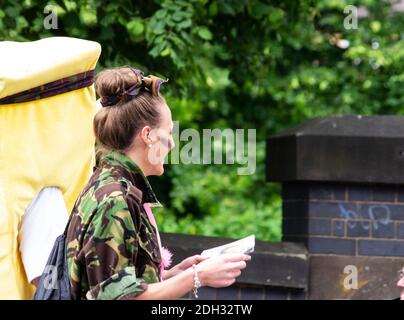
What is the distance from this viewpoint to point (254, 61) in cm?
786

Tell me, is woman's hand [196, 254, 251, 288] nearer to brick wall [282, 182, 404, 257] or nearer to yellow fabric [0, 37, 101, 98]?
yellow fabric [0, 37, 101, 98]

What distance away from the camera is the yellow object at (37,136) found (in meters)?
3.66

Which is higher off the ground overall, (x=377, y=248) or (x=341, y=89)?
(x=341, y=89)

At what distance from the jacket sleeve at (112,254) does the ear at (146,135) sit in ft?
0.95

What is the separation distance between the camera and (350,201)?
245 inches

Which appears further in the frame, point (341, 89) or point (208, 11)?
point (341, 89)

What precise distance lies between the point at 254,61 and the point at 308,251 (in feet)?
6.81

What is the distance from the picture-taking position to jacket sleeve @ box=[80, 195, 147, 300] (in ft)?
9.88

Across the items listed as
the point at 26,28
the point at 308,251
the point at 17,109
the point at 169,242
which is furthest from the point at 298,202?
the point at 17,109

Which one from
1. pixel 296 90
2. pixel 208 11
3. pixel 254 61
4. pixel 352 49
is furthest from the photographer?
pixel 296 90
